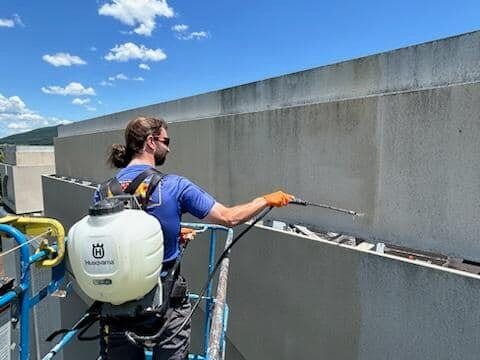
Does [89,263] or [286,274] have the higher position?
[89,263]

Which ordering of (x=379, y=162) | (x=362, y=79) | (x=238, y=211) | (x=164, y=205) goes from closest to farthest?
(x=164, y=205), (x=238, y=211), (x=379, y=162), (x=362, y=79)

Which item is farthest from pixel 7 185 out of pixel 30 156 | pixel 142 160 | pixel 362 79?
pixel 362 79

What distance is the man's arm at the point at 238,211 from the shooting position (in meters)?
1.72

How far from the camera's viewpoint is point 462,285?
1715 mm

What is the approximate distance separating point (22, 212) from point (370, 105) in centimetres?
1930

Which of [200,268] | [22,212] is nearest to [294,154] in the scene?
[200,268]

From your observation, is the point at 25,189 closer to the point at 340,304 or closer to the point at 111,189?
the point at 111,189

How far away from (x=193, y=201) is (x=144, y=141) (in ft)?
1.39

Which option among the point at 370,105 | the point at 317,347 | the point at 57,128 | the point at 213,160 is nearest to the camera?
the point at 370,105

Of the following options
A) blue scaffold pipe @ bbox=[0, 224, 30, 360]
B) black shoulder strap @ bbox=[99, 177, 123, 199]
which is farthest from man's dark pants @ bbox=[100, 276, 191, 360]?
black shoulder strap @ bbox=[99, 177, 123, 199]

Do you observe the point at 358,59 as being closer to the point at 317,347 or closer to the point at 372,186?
the point at 372,186

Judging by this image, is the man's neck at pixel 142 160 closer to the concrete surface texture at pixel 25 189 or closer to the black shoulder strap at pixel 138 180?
the black shoulder strap at pixel 138 180

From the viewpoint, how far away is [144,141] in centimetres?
183

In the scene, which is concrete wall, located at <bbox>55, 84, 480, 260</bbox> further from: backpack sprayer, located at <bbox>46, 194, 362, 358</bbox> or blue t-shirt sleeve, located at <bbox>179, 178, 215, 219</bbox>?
backpack sprayer, located at <bbox>46, 194, 362, 358</bbox>
